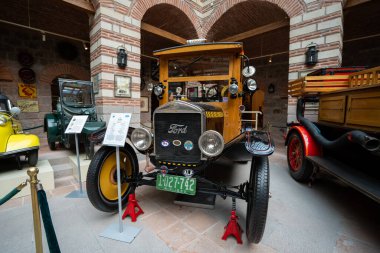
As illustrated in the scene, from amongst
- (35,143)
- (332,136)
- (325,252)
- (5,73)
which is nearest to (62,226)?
(35,143)

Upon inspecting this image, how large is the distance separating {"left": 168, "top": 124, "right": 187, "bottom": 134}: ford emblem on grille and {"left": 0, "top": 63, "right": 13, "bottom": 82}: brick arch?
6.12 m

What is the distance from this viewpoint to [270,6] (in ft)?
16.3

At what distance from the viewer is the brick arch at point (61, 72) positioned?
19.0 ft

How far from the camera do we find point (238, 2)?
516 cm

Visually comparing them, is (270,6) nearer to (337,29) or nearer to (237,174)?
(337,29)

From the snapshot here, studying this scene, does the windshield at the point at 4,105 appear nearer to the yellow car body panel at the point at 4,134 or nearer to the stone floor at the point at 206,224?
the yellow car body panel at the point at 4,134

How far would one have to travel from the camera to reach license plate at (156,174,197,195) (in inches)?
64.5

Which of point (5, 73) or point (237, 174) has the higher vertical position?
point (5, 73)

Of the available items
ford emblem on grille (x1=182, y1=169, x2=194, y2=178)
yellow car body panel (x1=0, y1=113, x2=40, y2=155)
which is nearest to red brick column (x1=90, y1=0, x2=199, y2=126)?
yellow car body panel (x1=0, y1=113, x2=40, y2=155)

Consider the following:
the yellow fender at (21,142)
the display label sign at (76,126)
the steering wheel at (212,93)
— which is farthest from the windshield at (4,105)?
the steering wheel at (212,93)

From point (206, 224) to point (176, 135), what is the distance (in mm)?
947

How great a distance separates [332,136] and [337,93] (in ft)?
2.69

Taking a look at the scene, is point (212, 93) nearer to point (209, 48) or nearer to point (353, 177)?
point (209, 48)

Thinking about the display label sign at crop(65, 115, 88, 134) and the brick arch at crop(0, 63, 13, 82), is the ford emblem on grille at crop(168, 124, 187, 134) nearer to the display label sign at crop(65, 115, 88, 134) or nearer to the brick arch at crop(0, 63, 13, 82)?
the display label sign at crop(65, 115, 88, 134)
